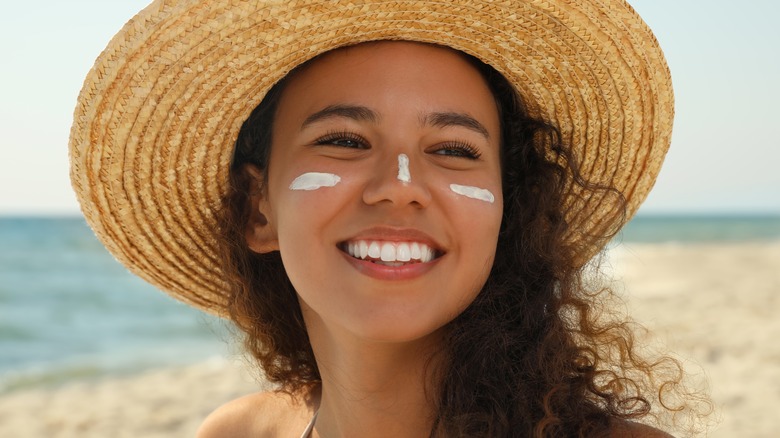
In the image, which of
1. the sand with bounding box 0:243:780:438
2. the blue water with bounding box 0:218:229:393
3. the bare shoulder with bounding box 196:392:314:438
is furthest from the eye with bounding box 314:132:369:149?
the sand with bounding box 0:243:780:438

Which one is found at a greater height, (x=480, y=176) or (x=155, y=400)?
(x=480, y=176)

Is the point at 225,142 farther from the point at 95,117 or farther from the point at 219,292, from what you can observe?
the point at 219,292

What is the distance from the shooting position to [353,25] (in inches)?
89.0

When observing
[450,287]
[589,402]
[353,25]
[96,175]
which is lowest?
[589,402]

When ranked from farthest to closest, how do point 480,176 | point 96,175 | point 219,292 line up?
point 219,292
point 96,175
point 480,176

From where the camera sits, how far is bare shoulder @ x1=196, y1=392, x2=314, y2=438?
320 centimetres

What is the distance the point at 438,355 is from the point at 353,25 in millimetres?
1020

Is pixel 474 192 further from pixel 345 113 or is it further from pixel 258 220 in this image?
pixel 258 220

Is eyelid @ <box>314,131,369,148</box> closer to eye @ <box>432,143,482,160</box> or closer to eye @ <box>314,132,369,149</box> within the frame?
eye @ <box>314,132,369,149</box>

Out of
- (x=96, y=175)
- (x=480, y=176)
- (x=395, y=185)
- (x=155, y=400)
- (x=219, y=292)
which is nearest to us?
(x=395, y=185)

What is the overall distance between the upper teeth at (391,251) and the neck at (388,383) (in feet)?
1.15

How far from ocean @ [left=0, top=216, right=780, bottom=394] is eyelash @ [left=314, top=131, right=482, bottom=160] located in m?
0.80

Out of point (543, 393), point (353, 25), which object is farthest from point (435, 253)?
point (353, 25)

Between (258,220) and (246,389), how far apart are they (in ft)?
18.5
